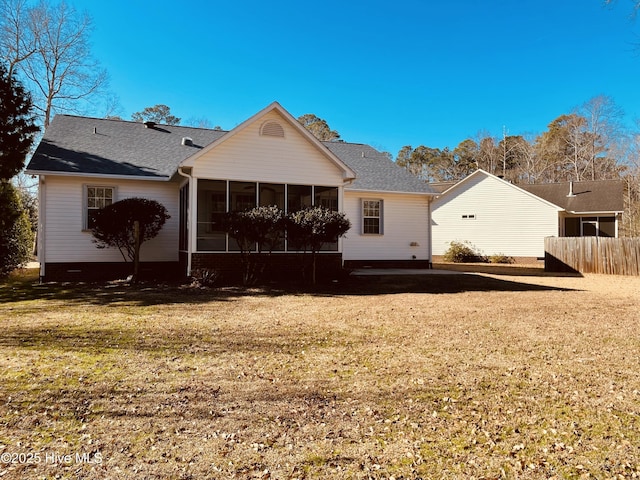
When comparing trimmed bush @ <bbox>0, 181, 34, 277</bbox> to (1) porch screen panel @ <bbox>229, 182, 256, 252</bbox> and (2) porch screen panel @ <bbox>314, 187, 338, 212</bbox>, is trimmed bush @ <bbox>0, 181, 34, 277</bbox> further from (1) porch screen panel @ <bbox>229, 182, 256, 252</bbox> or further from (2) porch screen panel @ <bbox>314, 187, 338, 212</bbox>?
(2) porch screen panel @ <bbox>314, 187, 338, 212</bbox>

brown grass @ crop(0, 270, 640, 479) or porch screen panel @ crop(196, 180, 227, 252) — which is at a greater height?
porch screen panel @ crop(196, 180, 227, 252)

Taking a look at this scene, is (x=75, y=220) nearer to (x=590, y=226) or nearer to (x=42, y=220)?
(x=42, y=220)

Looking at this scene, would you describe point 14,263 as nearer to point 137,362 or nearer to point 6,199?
point 6,199

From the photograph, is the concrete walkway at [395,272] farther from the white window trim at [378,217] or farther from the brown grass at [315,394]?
the brown grass at [315,394]

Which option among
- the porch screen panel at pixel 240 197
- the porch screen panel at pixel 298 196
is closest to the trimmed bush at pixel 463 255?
the porch screen panel at pixel 298 196

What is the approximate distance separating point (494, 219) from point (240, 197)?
16.7 m

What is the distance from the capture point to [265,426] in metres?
3.28

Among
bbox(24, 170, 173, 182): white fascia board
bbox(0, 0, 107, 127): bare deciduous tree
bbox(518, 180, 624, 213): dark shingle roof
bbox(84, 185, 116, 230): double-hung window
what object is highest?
bbox(0, 0, 107, 127): bare deciduous tree

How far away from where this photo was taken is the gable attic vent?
12.4m

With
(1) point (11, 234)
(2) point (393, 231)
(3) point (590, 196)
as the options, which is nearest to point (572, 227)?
(3) point (590, 196)

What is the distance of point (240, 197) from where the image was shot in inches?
540

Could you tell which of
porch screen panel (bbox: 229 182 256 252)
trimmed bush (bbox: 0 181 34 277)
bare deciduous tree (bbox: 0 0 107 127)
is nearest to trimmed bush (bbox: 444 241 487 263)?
porch screen panel (bbox: 229 182 256 252)

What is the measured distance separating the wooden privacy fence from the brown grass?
10.6 metres

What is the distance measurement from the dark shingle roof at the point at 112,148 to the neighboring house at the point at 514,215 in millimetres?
15031
